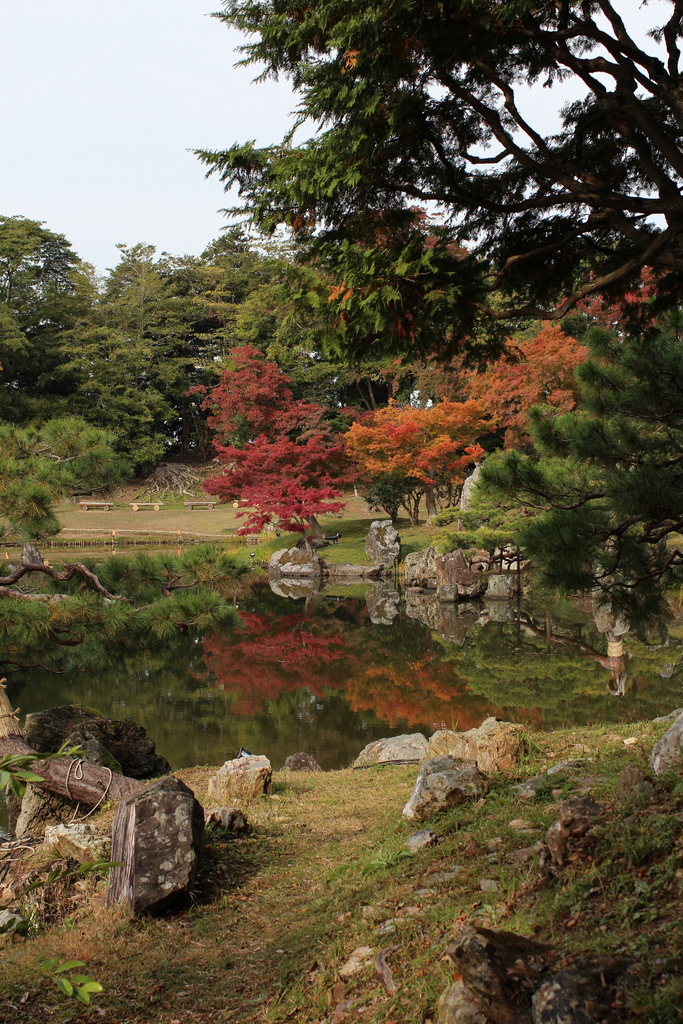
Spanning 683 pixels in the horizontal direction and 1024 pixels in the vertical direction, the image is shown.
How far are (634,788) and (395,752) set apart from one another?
312 centimetres

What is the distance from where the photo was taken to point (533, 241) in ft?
10.0

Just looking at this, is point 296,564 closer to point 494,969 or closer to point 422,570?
point 422,570

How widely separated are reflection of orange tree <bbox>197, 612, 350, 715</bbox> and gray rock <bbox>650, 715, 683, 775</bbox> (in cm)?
510

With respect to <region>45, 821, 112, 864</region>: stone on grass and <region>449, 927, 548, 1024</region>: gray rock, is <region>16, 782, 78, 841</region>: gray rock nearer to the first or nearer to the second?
<region>45, 821, 112, 864</region>: stone on grass

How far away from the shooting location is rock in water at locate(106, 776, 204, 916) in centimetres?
271

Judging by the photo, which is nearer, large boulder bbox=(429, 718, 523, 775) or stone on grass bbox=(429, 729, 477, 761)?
large boulder bbox=(429, 718, 523, 775)

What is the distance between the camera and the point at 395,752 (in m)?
5.36

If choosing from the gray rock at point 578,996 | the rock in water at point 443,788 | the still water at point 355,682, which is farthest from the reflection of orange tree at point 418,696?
the gray rock at point 578,996

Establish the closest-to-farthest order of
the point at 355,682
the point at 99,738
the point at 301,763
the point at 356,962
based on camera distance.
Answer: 1. the point at 356,962
2. the point at 99,738
3. the point at 301,763
4. the point at 355,682

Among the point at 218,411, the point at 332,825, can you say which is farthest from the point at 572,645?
the point at 218,411

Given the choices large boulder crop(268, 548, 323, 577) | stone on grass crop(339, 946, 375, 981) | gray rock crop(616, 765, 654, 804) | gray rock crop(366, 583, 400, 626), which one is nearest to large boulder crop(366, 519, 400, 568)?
gray rock crop(366, 583, 400, 626)

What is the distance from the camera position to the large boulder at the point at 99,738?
4.52 metres

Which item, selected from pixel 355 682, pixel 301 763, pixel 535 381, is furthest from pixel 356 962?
pixel 535 381

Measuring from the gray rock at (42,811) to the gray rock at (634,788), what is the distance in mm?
3053
